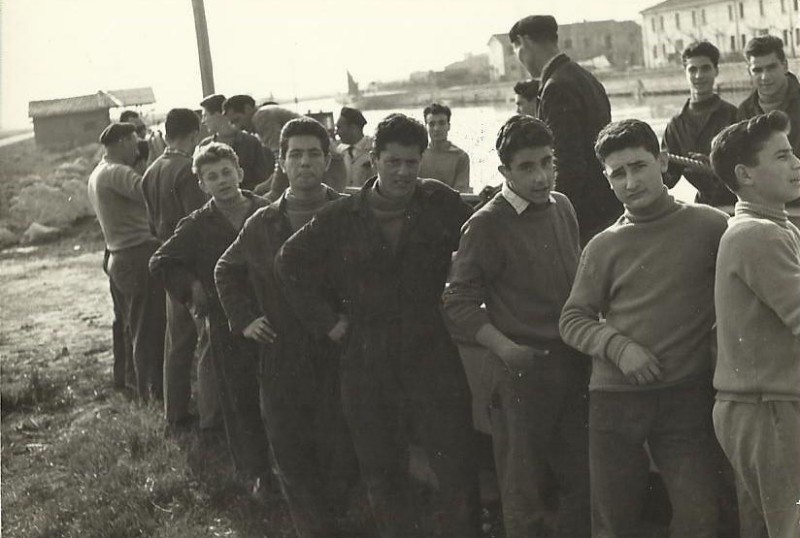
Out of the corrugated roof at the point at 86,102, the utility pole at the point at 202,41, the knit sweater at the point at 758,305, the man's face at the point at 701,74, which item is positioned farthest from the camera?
the corrugated roof at the point at 86,102

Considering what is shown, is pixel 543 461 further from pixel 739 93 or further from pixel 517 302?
pixel 739 93

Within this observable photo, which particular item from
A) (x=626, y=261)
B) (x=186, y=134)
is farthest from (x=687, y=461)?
(x=186, y=134)

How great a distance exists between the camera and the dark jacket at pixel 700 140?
4.37 metres

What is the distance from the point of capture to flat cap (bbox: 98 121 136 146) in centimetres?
702

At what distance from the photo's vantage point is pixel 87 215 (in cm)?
2081

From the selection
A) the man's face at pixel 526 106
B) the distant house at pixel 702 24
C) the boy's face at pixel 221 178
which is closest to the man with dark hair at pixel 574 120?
the boy's face at pixel 221 178

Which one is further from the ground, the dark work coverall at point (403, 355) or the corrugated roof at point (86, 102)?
the corrugated roof at point (86, 102)

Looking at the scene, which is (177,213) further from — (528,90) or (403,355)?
(403,355)

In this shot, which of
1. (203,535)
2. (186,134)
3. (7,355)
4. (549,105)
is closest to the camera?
(549,105)

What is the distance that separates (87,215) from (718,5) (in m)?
16.0

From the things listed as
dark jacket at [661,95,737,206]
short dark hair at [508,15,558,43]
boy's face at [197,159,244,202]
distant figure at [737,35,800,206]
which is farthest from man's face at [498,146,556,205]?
boy's face at [197,159,244,202]

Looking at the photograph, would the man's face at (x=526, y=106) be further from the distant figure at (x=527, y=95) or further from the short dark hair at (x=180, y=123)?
the short dark hair at (x=180, y=123)

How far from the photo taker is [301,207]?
431 cm

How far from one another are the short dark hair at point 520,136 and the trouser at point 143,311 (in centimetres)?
430
